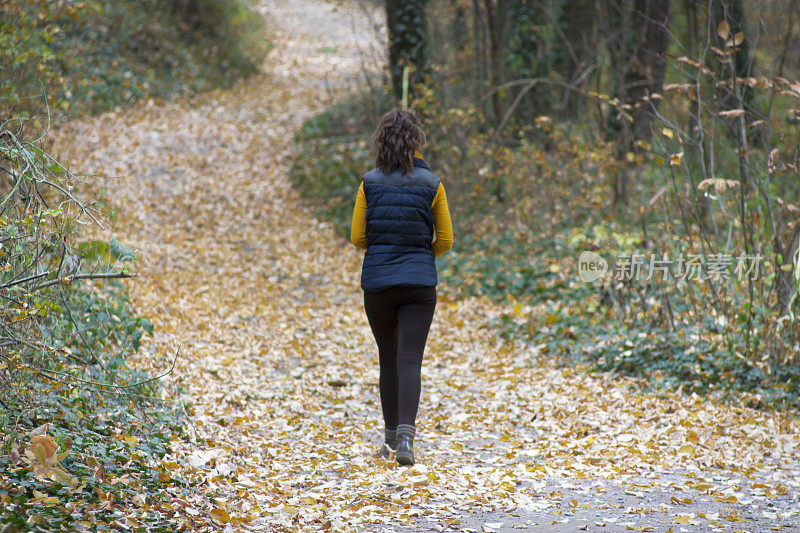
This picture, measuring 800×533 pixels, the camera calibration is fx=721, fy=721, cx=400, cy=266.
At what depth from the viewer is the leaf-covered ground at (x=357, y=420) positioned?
12.2 ft

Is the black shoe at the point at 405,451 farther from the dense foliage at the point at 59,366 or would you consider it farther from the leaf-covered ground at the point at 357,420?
the dense foliage at the point at 59,366

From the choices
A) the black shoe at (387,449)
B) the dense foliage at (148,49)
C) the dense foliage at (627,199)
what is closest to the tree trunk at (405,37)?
the dense foliage at (627,199)

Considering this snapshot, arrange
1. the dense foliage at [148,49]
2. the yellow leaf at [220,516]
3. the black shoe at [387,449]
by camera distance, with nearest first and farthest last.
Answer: the yellow leaf at [220,516] < the black shoe at [387,449] < the dense foliage at [148,49]

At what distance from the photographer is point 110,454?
3709mm

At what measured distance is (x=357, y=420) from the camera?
559cm

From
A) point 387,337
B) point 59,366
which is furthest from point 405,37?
point 59,366

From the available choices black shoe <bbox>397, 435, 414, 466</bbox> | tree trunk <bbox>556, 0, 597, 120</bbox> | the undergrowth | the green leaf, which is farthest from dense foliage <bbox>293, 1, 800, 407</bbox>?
the green leaf

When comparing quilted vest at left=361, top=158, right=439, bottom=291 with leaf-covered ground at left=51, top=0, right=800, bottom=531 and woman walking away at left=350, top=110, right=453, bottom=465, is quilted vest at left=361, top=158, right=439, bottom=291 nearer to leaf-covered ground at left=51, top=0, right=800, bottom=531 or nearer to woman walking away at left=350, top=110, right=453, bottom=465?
woman walking away at left=350, top=110, right=453, bottom=465

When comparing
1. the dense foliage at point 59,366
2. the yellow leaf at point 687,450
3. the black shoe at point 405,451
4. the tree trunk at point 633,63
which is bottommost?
the yellow leaf at point 687,450

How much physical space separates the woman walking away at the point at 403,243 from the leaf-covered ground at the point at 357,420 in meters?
0.57

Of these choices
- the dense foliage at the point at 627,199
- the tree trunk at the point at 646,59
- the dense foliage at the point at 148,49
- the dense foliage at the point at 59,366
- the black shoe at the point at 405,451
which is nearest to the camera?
the dense foliage at the point at 59,366

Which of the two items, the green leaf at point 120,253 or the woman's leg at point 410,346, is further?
the woman's leg at point 410,346

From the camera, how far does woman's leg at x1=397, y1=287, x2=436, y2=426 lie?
4.36 meters

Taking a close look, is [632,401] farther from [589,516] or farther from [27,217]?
[27,217]
